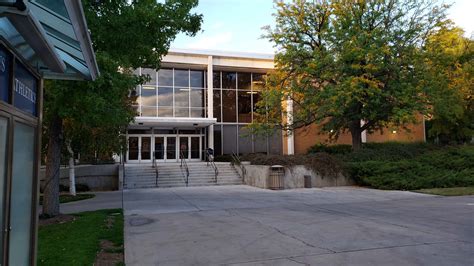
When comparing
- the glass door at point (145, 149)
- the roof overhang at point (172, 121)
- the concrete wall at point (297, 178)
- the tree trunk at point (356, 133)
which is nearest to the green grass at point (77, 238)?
the concrete wall at point (297, 178)

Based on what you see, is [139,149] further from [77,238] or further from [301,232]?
[301,232]

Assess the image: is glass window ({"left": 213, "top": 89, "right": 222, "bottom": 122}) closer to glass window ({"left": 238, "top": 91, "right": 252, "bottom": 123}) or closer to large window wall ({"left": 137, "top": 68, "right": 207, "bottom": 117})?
large window wall ({"left": 137, "top": 68, "right": 207, "bottom": 117})

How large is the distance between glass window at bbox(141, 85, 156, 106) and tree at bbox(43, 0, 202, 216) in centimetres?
1802

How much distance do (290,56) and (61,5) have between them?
20.4 meters

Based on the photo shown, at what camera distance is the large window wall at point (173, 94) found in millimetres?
29375

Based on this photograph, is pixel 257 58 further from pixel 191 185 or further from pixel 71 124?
pixel 71 124

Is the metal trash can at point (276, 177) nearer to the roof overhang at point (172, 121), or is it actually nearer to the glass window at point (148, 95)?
the roof overhang at point (172, 121)

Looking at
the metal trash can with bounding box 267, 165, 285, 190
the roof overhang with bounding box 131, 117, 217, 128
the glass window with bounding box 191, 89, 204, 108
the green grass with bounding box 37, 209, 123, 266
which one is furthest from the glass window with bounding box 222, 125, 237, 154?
the green grass with bounding box 37, 209, 123, 266

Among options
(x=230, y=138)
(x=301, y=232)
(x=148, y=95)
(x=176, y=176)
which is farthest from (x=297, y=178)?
(x=148, y=95)

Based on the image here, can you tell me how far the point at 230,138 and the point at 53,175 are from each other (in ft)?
69.1

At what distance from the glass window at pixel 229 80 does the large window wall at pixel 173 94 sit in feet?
5.33

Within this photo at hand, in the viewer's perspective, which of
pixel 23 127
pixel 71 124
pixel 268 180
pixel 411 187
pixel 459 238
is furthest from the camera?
pixel 268 180

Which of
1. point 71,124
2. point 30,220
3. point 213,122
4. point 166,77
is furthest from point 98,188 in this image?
point 30,220

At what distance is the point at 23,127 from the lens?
4152mm
